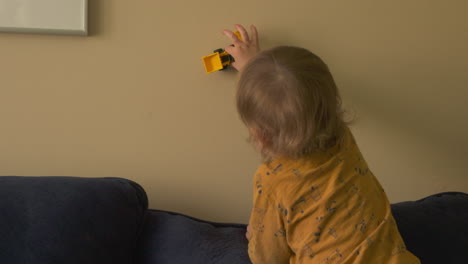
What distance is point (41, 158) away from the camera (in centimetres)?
130

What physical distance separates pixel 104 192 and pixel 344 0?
34.7 inches

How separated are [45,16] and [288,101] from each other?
0.73 metres

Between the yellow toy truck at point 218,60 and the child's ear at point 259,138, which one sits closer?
the child's ear at point 259,138

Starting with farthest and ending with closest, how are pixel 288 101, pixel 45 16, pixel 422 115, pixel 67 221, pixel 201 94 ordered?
pixel 422 115
pixel 201 94
pixel 45 16
pixel 67 221
pixel 288 101

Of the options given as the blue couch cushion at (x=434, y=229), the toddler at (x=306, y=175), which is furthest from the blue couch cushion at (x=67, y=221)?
the blue couch cushion at (x=434, y=229)

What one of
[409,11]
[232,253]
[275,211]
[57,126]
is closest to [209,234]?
[232,253]

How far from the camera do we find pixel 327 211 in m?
0.97

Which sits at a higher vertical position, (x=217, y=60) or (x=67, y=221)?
(x=217, y=60)

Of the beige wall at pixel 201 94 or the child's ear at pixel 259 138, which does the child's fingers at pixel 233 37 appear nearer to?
the beige wall at pixel 201 94

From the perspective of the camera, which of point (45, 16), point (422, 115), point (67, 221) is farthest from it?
point (422, 115)

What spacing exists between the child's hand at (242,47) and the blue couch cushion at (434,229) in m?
0.59

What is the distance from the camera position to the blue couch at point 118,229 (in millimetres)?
1047

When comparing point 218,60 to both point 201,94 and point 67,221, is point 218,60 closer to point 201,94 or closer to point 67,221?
point 201,94

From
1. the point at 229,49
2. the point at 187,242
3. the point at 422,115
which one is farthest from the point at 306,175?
the point at 422,115
